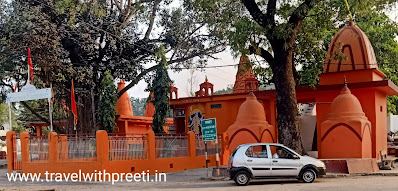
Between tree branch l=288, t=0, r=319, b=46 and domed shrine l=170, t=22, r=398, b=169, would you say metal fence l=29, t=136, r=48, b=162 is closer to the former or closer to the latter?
domed shrine l=170, t=22, r=398, b=169

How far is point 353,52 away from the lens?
67.2ft

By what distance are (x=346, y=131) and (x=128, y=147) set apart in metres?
8.15

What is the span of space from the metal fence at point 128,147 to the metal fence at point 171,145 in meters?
0.87

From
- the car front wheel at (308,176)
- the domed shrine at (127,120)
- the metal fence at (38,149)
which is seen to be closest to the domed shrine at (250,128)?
the car front wheel at (308,176)

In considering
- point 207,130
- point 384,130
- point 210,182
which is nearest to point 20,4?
point 207,130

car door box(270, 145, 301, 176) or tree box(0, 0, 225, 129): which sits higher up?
tree box(0, 0, 225, 129)

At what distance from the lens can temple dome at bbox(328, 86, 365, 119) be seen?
58.5 ft

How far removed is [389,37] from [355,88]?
12.0 metres

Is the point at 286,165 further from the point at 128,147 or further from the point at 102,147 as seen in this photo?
the point at 102,147

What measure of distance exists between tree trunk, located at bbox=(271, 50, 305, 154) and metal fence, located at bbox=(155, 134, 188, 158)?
5226mm

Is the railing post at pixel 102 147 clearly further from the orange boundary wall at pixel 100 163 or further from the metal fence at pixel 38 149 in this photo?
the metal fence at pixel 38 149

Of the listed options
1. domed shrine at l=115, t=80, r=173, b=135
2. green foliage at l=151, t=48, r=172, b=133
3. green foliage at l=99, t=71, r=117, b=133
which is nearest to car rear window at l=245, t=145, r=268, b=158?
green foliage at l=151, t=48, r=172, b=133

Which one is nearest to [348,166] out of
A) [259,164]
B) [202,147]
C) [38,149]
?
[259,164]

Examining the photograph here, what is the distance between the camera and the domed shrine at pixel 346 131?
57.4 feet
